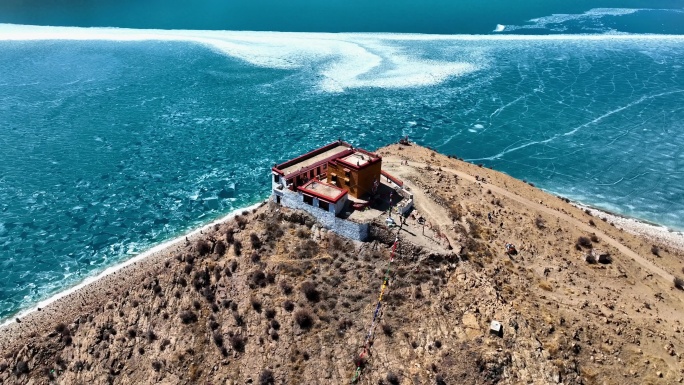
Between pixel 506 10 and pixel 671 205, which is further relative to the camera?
pixel 506 10

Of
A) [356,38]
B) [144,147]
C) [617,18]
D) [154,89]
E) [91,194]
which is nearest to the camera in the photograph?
[91,194]

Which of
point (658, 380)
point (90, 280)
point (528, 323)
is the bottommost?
point (90, 280)

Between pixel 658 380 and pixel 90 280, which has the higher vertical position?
pixel 658 380

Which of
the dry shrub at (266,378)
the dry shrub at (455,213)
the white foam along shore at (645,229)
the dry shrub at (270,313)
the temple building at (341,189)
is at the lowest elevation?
the white foam along shore at (645,229)

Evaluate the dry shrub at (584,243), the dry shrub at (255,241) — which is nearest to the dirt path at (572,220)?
the dry shrub at (584,243)

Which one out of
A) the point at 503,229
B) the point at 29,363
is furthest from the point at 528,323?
the point at 29,363

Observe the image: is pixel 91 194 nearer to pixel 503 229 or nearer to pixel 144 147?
pixel 144 147

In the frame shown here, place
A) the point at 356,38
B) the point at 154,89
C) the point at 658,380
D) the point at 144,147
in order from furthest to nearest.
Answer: the point at 356,38
the point at 154,89
the point at 144,147
the point at 658,380

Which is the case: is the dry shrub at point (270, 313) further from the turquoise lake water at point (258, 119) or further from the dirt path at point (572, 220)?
the turquoise lake water at point (258, 119)

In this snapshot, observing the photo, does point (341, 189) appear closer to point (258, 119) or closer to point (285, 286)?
point (285, 286)
